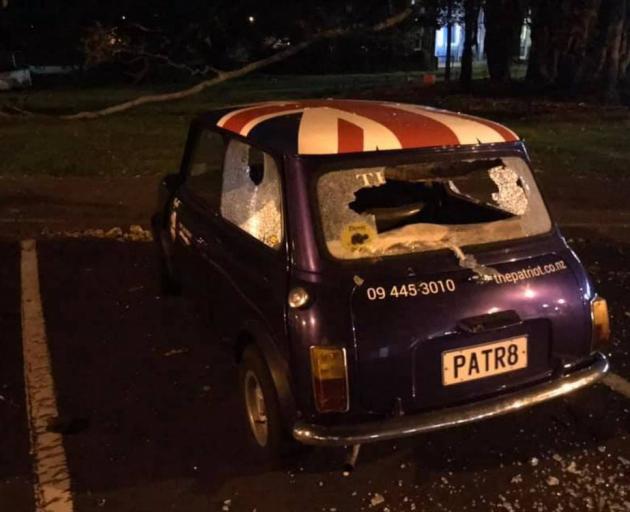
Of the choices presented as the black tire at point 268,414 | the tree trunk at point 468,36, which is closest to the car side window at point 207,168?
the black tire at point 268,414

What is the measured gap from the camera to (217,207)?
432 centimetres

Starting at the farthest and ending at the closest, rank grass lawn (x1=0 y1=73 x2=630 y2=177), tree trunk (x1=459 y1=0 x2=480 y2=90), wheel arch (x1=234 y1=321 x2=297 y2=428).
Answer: tree trunk (x1=459 y1=0 x2=480 y2=90)
grass lawn (x1=0 y1=73 x2=630 y2=177)
wheel arch (x1=234 y1=321 x2=297 y2=428)

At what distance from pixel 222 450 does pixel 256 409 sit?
272mm

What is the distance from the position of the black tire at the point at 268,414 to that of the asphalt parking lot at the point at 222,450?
9cm

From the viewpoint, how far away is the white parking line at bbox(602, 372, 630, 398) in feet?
14.3

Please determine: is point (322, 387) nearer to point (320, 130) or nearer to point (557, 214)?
point (320, 130)

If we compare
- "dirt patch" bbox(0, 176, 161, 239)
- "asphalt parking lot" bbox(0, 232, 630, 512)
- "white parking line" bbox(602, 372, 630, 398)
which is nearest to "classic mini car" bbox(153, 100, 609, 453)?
"asphalt parking lot" bbox(0, 232, 630, 512)

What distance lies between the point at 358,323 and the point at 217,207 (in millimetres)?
1483

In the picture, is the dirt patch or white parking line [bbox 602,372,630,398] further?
the dirt patch

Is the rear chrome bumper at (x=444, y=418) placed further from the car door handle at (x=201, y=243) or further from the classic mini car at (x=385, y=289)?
the car door handle at (x=201, y=243)

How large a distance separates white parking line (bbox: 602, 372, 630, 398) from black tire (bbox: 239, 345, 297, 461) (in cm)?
202

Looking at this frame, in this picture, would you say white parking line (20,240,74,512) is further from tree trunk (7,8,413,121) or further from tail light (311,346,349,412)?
tree trunk (7,8,413,121)

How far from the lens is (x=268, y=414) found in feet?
11.5

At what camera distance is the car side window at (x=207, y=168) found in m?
4.46
